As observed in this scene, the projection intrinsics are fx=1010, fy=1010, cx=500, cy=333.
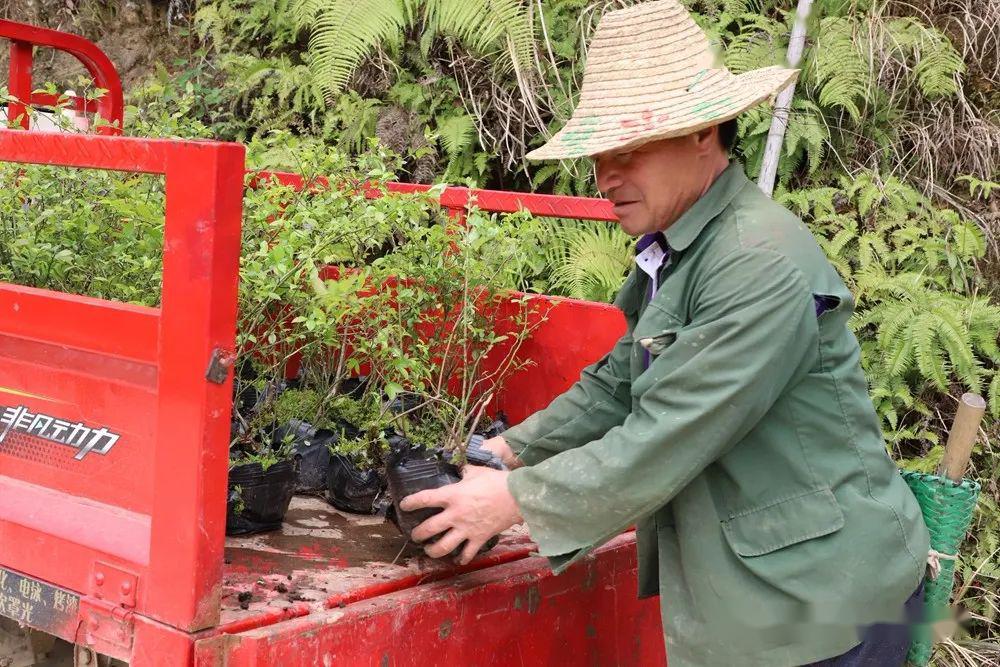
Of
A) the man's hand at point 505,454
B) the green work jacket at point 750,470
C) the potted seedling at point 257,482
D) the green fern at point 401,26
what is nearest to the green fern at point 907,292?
the green fern at point 401,26

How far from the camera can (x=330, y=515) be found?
2877 mm

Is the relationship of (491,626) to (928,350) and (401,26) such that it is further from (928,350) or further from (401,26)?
(401,26)

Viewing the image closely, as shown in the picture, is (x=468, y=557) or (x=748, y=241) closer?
(x=748, y=241)

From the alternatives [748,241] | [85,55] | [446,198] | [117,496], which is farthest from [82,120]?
[748,241]

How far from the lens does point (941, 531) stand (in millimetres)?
2205

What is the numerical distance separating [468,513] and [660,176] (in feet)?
2.70

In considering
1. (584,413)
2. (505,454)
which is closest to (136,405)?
(505,454)

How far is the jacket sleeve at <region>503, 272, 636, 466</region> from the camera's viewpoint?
2.58 m

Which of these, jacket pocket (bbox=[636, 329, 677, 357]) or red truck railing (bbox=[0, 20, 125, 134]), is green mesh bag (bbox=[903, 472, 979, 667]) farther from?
red truck railing (bbox=[0, 20, 125, 134])

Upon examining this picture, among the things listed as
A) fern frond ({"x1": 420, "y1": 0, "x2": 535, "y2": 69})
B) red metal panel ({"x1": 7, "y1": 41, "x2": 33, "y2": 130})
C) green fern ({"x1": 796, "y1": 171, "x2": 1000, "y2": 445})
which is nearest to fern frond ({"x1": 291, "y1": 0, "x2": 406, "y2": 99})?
fern frond ({"x1": 420, "y1": 0, "x2": 535, "y2": 69})

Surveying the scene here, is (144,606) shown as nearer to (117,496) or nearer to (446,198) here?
(117,496)

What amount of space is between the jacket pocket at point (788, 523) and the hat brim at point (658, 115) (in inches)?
30.0

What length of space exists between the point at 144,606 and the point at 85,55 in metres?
3.56

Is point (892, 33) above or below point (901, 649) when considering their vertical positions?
above
